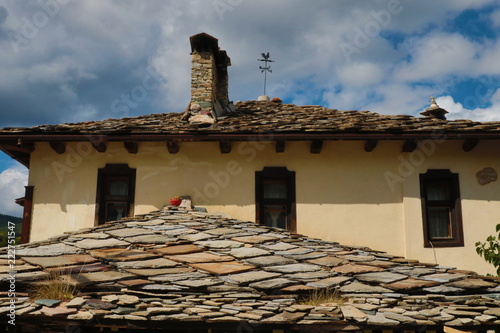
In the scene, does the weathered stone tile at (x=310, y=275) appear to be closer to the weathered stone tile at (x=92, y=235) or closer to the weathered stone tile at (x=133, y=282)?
the weathered stone tile at (x=133, y=282)

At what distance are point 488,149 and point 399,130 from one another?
7.25 feet

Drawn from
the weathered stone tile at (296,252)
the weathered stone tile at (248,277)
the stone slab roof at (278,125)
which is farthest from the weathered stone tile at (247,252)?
the stone slab roof at (278,125)

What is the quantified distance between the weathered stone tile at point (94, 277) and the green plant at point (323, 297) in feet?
6.51

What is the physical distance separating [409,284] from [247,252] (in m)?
2.18

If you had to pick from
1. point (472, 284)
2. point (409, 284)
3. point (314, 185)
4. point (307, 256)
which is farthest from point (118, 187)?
point (472, 284)

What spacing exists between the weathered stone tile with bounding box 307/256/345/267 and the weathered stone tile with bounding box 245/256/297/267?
305 mm

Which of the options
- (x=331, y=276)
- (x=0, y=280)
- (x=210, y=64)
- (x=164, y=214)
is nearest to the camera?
(x=0, y=280)

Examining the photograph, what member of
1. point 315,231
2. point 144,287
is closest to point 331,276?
point 144,287

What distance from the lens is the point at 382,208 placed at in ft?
28.3

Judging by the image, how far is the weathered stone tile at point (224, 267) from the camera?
16.3 ft

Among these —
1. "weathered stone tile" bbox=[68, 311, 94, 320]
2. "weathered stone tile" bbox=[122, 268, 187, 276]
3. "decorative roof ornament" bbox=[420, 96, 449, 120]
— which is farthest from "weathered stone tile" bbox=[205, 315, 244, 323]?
"decorative roof ornament" bbox=[420, 96, 449, 120]

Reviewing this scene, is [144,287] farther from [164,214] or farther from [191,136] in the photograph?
[191,136]

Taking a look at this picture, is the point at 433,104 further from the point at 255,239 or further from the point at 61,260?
the point at 61,260

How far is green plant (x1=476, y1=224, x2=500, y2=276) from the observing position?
804 cm
